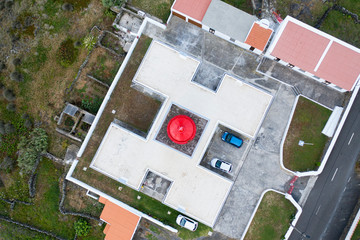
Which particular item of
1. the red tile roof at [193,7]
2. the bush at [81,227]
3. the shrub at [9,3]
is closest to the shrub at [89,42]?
the red tile roof at [193,7]

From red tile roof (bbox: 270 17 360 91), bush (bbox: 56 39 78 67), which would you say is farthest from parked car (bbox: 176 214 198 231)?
bush (bbox: 56 39 78 67)

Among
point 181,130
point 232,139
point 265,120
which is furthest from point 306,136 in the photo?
point 181,130

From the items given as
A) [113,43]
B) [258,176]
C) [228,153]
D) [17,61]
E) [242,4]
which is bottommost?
[17,61]

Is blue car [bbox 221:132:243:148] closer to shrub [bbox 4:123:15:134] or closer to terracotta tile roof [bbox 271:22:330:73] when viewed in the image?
terracotta tile roof [bbox 271:22:330:73]

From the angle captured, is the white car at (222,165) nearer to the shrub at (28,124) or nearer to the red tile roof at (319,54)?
the red tile roof at (319,54)

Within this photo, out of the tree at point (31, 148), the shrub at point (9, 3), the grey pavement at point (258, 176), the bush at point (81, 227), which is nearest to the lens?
the grey pavement at point (258, 176)

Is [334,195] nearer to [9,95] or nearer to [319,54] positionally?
[319,54]
